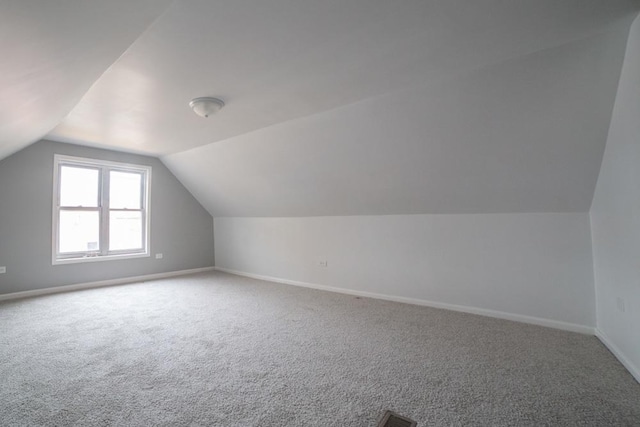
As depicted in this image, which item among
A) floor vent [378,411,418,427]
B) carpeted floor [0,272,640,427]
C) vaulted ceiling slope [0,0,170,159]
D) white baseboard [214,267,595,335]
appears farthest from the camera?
white baseboard [214,267,595,335]

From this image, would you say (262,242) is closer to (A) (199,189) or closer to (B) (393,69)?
(A) (199,189)

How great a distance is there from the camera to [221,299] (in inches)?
164

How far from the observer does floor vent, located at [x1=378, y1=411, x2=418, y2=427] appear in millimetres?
1604

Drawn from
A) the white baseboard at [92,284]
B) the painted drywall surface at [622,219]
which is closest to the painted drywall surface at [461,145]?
the painted drywall surface at [622,219]

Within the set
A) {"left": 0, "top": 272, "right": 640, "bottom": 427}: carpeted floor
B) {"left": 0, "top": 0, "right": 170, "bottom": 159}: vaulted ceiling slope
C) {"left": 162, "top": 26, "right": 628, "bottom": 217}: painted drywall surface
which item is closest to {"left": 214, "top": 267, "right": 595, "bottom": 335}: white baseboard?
{"left": 0, "top": 272, "right": 640, "bottom": 427}: carpeted floor

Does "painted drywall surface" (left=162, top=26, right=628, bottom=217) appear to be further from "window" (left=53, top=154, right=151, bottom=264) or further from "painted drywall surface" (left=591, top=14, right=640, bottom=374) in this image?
"window" (left=53, top=154, right=151, bottom=264)

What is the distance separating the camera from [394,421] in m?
1.64

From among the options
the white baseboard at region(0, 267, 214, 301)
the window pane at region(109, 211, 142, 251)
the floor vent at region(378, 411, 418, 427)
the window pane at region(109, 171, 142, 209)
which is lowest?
the floor vent at region(378, 411, 418, 427)

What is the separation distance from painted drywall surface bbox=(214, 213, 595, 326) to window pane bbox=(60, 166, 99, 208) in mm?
3131

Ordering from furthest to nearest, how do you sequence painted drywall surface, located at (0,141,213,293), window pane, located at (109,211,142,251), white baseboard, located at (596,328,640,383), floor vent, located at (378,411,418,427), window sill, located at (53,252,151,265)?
window pane, located at (109,211,142,251)
window sill, located at (53,252,151,265)
painted drywall surface, located at (0,141,213,293)
white baseboard, located at (596,328,640,383)
floor vent, located at (378,411,418,427)

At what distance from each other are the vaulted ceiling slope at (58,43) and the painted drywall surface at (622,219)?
2.91 metres

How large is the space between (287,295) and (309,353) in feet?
6.43

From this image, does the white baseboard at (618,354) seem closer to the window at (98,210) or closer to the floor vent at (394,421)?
the floor vent at (394,421)

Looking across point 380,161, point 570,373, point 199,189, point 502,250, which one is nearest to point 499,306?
point 502,250
